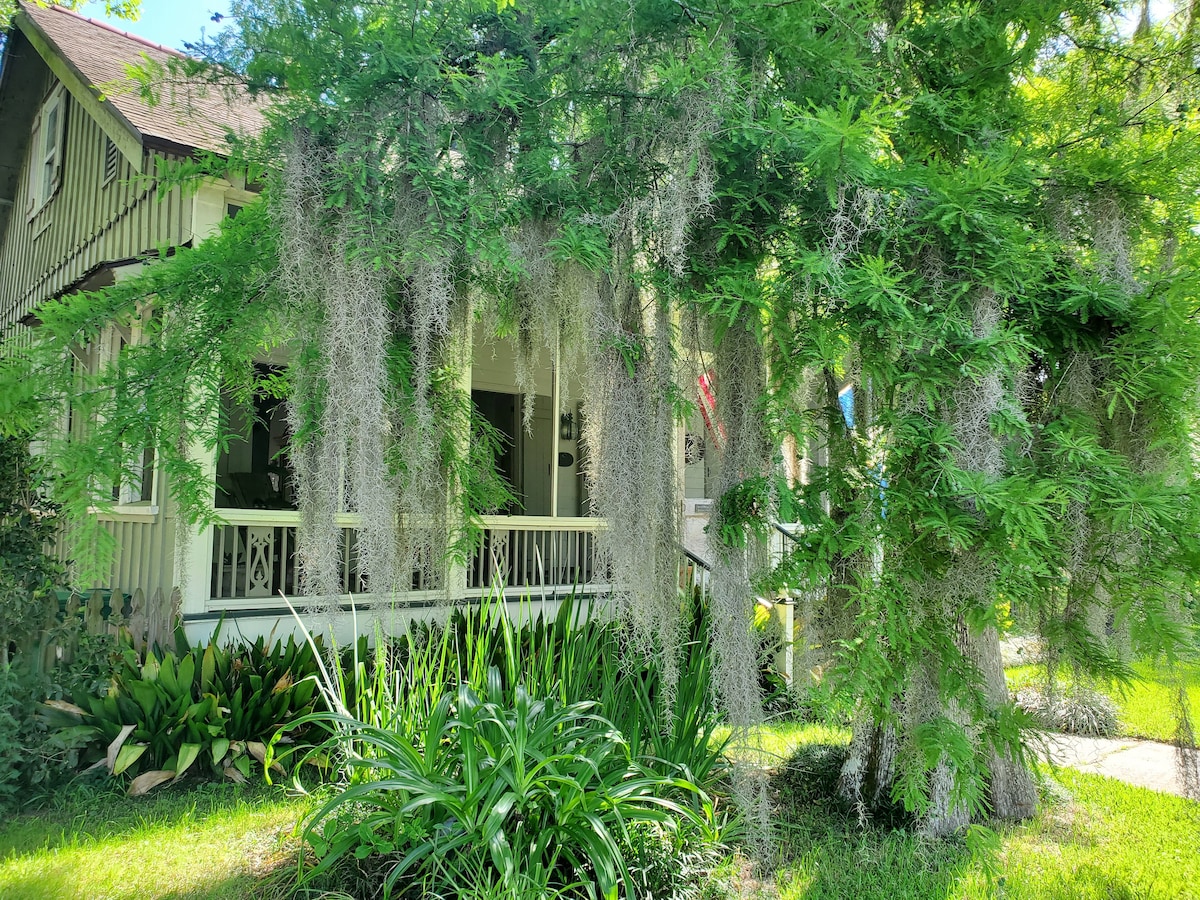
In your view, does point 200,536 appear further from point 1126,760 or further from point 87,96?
point 1126,760

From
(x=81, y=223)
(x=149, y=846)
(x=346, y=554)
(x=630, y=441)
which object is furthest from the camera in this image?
(x=81, y=223)

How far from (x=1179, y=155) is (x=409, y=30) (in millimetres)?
2676

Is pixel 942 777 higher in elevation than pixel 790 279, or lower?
lower

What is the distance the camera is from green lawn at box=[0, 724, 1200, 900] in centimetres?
338

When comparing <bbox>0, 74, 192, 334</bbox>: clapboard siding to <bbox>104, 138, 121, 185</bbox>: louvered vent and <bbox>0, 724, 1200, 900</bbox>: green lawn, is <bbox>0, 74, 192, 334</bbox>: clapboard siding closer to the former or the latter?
<bbox>104, 138, 121, 185</bbox>: louvered vent

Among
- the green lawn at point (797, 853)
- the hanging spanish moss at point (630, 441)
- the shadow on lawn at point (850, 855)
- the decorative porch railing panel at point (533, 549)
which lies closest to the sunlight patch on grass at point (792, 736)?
the shadow on lawn at point (850, 855)

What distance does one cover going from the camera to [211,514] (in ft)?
9.91

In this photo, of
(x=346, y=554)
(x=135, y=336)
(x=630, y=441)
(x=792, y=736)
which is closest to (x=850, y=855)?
(x=792, y=736)

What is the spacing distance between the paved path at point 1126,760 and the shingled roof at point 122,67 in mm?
7210

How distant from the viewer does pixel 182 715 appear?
4598mm

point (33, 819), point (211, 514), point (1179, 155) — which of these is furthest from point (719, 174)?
point (33, 819)

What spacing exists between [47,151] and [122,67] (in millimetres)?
6129

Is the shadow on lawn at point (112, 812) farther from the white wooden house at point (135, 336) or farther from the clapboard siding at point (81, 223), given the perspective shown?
the clapboard siding at point (81, 223)

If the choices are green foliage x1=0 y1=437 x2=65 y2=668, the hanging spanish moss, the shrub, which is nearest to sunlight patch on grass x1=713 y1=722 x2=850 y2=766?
the shrub
